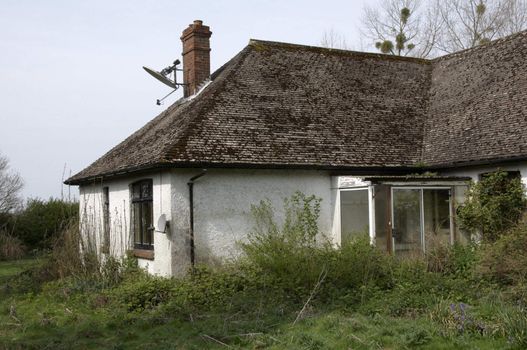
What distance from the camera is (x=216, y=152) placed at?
14.8 meters

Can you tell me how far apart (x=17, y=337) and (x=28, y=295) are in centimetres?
482

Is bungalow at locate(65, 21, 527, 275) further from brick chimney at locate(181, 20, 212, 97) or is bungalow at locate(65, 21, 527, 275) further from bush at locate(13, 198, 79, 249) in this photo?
bush at locate(13, 198, 79, 249)

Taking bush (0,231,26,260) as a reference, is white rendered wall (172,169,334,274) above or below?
above

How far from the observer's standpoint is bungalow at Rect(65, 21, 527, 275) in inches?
578

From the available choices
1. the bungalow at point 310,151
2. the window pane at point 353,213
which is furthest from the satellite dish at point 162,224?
the window pane at point 353,213

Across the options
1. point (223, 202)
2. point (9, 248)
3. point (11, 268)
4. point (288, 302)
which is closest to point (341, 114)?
point (223, 202)

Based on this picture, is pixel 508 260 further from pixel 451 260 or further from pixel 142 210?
pixel 142 210

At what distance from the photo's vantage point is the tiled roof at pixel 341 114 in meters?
15.2

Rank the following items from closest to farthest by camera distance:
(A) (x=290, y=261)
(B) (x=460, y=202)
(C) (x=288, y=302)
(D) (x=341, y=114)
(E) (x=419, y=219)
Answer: (C) (x=288, y=302) → (A) (x=290, y=261) → (E) (x=419, y=219) → (B) (x=460, y=202) → (D) (x=341, y=114)

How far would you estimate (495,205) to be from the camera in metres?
14.2

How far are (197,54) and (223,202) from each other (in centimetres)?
700

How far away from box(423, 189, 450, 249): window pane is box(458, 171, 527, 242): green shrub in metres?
0.68

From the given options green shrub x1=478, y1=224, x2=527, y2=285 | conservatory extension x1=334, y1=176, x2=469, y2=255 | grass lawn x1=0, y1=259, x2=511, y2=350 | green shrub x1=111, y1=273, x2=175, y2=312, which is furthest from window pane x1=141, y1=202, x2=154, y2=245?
green shrub x1=478, y1=224, x2=527, y2=285

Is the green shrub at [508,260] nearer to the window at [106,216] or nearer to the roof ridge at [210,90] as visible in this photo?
the roof ridge at [210,90]
